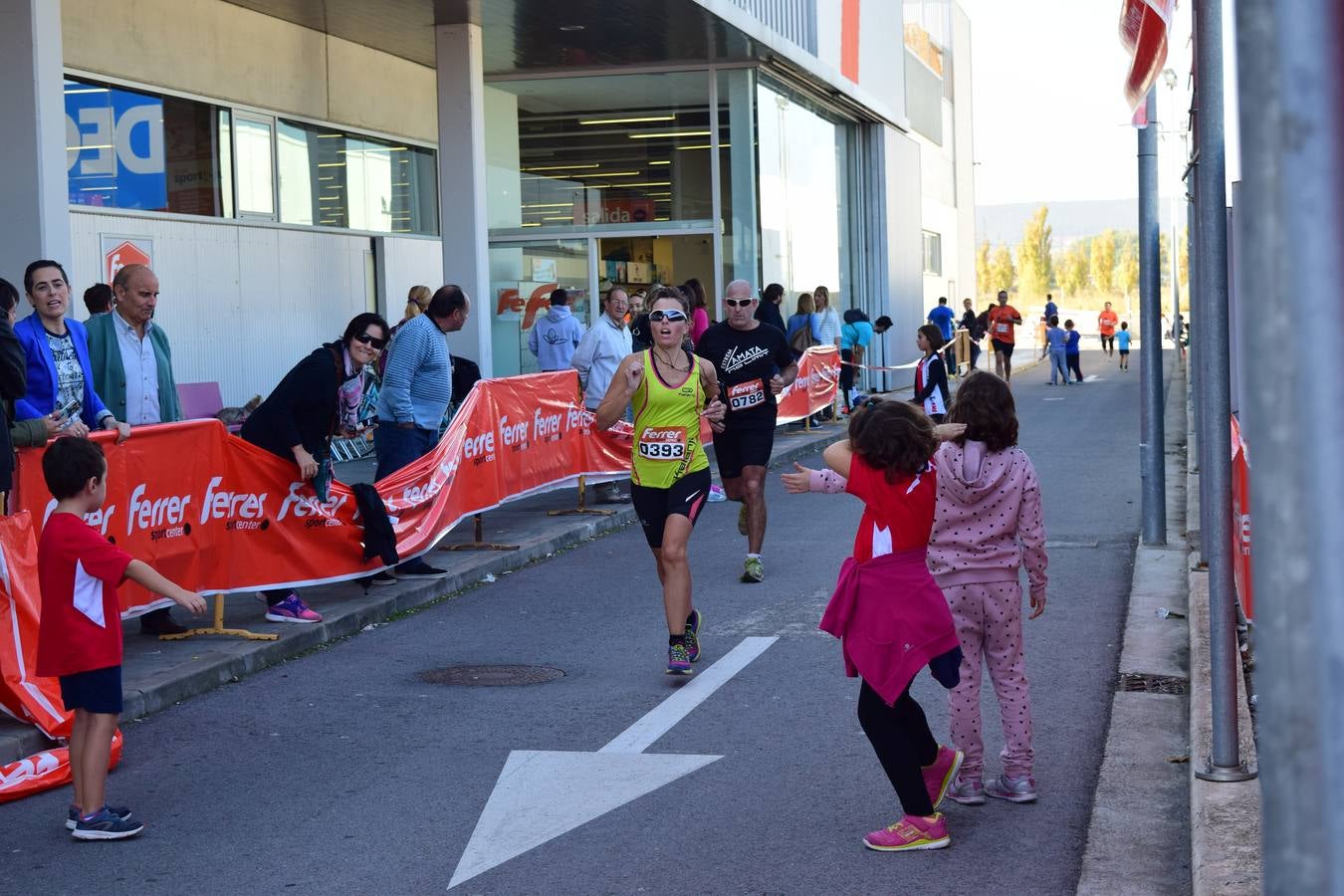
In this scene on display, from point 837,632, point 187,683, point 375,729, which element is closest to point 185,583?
point 187,683

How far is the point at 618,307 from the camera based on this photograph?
14.4 m

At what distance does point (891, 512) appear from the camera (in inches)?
199

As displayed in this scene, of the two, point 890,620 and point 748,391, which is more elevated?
point 748,391

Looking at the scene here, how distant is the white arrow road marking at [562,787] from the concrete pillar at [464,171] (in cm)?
1156

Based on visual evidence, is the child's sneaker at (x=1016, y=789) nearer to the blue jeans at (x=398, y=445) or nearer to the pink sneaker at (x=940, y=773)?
the pink sneaker at (x=940, y=773)

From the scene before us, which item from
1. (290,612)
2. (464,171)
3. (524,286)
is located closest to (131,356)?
(290,612)

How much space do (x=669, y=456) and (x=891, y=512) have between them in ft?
9.56

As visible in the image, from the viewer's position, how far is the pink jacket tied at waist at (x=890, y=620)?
16.3ft

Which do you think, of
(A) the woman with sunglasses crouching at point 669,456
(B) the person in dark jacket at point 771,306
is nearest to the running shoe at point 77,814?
(A) the woman with sunglasses crouching at point 669,456

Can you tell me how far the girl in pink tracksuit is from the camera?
5.42 meters

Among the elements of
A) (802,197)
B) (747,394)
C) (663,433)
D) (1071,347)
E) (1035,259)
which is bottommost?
(663,433)

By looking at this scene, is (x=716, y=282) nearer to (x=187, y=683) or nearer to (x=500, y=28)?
(x=500, y=28)

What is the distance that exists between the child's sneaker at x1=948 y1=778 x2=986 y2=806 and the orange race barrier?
15279 millimetres

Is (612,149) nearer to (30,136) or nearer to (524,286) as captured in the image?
(524,286)
